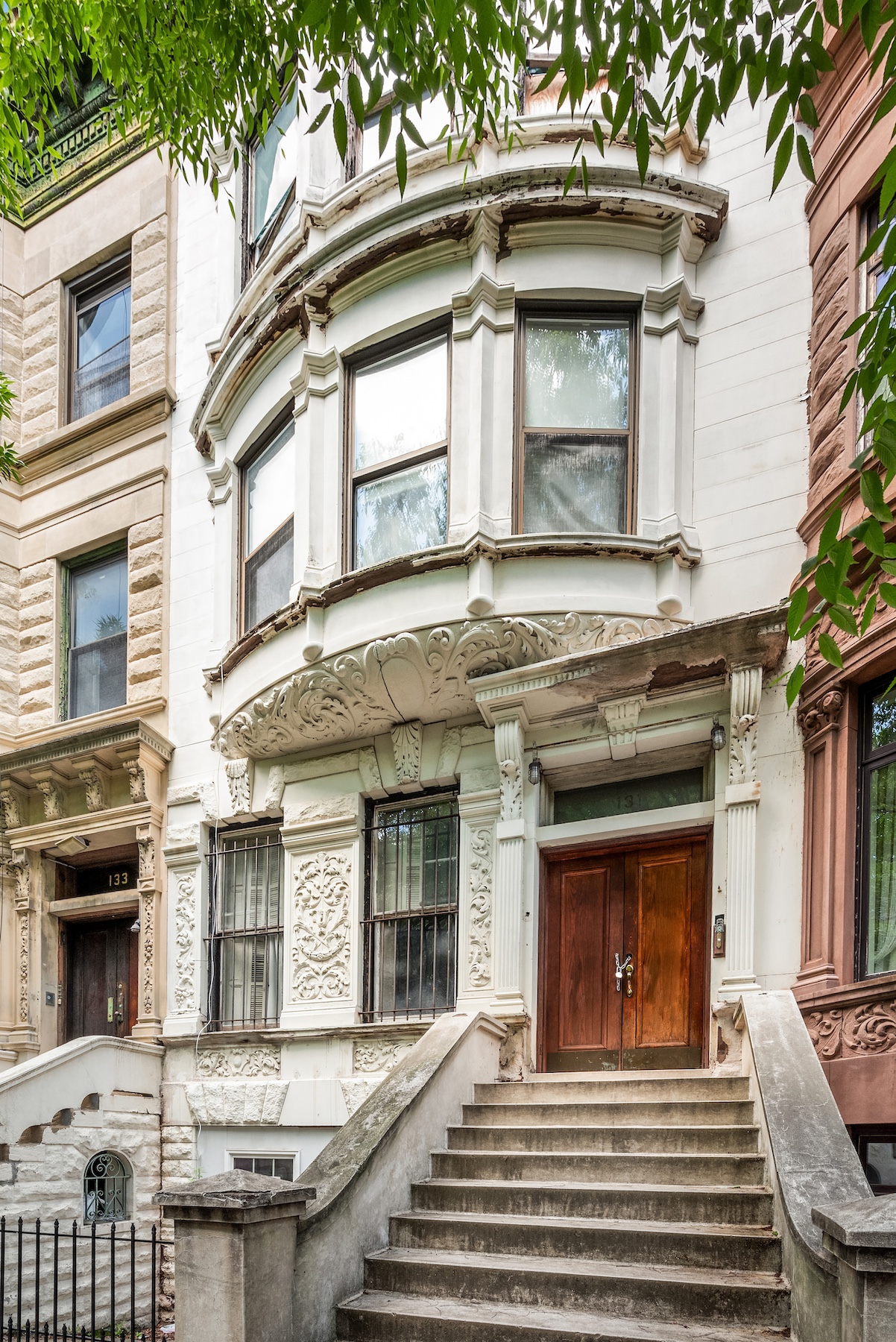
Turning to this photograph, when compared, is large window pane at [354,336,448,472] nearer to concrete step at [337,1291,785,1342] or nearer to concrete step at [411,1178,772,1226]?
concrete step at [411,1178,772,1226]

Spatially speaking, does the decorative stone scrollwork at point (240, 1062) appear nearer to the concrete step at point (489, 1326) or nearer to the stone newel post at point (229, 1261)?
the concrete step at point (489, 1326)

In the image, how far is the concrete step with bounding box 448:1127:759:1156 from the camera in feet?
21.2

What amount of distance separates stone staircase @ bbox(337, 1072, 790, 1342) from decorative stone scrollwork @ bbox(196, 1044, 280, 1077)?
11.6 ft

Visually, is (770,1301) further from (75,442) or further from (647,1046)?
(75,442)

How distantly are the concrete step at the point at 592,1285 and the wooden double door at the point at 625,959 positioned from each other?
9.09 feet

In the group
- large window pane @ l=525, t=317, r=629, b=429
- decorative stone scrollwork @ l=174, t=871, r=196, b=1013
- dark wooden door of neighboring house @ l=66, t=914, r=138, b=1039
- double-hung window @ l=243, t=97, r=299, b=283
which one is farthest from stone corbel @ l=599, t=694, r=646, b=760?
dark wooden door of neighboring house @ l=66, t=914, r=138, b=1039

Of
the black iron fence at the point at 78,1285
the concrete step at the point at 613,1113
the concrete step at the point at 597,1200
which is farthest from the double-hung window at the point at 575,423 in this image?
the black iron fence at the point at 78,1285

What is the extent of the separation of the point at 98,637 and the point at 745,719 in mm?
8502

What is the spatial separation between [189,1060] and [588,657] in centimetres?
611

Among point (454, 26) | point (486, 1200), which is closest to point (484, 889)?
point (486, 1200)

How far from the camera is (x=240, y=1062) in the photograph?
10.9 meters

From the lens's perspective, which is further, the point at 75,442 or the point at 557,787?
the point at 75,442

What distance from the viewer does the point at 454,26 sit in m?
5.32

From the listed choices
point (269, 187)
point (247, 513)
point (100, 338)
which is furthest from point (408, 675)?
point (100, 338)
